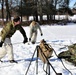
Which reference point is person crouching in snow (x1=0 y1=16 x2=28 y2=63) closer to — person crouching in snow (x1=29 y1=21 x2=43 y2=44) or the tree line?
person crouching in snow (x1=29 y1=21 x2=43 y2=44)

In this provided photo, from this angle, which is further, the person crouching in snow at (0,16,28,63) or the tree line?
the tree line

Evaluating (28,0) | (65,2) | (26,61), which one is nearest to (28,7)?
(28,0)

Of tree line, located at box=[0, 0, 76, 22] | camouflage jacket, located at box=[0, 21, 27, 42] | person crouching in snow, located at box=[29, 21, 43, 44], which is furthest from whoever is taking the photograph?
tree line, located at box=[0, 0, 76, 22]

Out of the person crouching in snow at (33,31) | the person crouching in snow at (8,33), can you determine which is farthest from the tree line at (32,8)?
the person crouching in snow at (8,33)

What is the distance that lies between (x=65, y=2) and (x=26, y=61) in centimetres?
5023

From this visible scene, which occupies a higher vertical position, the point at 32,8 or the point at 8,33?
the point at 8,33

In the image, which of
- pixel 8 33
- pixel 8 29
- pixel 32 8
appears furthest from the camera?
pixel 32 8

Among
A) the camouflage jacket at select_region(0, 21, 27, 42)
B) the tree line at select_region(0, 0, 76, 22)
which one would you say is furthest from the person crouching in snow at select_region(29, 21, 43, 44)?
→ the tree line at select_region(0, 0, 76, 22)

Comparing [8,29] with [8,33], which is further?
[8,33]

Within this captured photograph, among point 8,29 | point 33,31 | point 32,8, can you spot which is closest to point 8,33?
point 8,29

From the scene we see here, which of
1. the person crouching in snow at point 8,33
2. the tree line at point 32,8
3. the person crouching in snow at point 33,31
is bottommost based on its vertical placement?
the tree line at point 32,8

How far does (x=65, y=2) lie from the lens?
59.8 metres

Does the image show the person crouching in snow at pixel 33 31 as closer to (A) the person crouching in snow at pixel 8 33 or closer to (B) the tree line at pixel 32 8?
(A) the person crouching in snow at pixel 8 33

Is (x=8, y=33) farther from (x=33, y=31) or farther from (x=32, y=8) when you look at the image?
(x=32, y=8)
